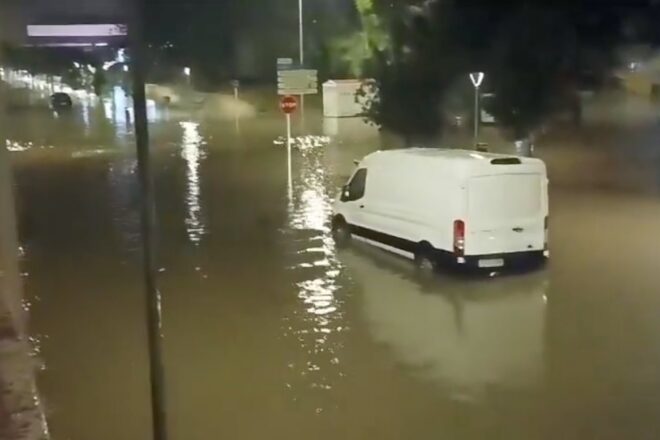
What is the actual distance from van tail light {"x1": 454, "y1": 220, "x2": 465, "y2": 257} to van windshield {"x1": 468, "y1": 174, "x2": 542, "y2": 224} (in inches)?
4.6

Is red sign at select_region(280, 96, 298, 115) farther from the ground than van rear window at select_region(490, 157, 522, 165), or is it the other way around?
red sign at select_region(280, 96, 298, 115)

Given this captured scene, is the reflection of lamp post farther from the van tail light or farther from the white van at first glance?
the van tail light

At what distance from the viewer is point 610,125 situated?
51.4 feet

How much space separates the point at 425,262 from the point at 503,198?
967 mm

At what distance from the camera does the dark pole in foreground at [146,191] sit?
4.11 m

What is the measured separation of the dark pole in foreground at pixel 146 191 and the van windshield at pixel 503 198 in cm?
463

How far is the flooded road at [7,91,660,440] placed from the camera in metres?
5.60

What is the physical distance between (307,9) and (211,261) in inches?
178

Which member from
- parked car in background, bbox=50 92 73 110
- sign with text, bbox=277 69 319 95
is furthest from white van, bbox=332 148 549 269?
parked car in background, bbox=50 92 73 110

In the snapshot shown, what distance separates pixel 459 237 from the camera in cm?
872

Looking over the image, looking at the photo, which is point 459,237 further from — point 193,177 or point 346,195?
point 193,177

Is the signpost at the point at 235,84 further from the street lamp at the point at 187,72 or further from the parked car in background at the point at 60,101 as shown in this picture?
the parked car in background at the point at 60,101

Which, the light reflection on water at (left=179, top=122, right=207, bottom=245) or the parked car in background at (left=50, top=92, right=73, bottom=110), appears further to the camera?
the parked car in background at (left=50, top=92, right=73, bottom=110)

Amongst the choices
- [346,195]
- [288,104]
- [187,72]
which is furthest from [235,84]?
[346,195]
